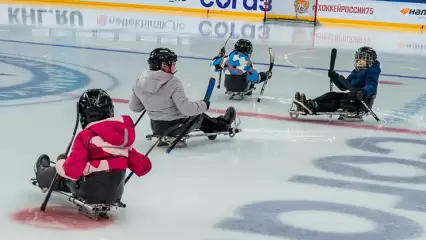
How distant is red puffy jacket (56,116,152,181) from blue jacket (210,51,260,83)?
4.60 metres

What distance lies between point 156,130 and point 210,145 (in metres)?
0.53

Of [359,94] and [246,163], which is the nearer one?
[246,163]

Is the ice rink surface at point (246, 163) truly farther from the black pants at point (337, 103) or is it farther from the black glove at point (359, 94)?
the black glove at point (359, 94)

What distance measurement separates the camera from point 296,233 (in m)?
4.32

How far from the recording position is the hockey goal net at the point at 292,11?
20.2 metres

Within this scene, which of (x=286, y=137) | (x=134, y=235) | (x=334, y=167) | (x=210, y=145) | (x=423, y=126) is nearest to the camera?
(x=134, y=235)

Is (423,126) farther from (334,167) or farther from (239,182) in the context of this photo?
(239,182)

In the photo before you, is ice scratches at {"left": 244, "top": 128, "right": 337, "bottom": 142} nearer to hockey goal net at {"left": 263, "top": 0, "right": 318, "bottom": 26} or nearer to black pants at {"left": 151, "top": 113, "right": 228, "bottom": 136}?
black pants at {"left": 151, "top": 113, "right": 228, "bottom": 136}

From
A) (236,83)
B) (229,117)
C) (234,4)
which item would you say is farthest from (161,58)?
(234,4)

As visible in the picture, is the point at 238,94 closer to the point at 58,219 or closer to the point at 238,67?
the point at 238,67

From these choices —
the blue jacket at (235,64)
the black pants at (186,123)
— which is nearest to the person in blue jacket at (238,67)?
the blue jacket at (235,64)

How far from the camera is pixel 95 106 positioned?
13.3 feet

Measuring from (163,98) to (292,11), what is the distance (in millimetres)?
14862

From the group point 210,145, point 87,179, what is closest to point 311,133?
point 210,145
